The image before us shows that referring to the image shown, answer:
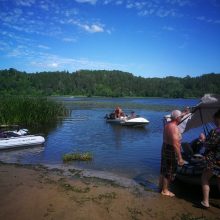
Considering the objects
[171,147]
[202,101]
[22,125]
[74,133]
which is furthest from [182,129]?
[22,125]

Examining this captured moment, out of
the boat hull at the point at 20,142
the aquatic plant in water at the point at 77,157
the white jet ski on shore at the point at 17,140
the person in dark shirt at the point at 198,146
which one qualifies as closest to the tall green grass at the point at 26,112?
the white jet ski on shore at the point at 17,140

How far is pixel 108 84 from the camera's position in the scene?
17075 cm

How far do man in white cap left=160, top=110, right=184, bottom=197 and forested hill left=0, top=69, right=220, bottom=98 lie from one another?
405ft

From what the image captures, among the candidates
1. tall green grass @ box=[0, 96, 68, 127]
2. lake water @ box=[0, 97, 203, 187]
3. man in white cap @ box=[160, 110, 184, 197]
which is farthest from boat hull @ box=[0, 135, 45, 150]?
man in white cap @ box=[160, 110, 184, 197]

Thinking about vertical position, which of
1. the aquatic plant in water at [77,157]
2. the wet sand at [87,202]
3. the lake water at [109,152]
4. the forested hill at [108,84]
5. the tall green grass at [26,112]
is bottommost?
the lake water at [109,152]

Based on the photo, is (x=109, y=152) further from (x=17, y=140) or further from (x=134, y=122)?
(x=134, y=122)

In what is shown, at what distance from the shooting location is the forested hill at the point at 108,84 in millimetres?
142125

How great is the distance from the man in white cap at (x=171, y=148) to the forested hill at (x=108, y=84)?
4858 inches

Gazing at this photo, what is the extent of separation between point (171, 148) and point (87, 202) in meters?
2.49

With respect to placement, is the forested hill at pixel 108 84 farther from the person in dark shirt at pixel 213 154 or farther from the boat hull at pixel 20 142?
the person in dark shirt at pixel 213 154

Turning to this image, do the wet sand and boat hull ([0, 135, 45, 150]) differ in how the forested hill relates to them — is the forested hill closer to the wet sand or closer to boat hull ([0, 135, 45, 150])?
boat hull ([0, 135, 45, 150])

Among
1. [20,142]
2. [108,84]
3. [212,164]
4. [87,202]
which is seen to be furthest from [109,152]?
[108,84]

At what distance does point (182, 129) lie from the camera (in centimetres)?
1109

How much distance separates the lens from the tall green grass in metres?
25.4
